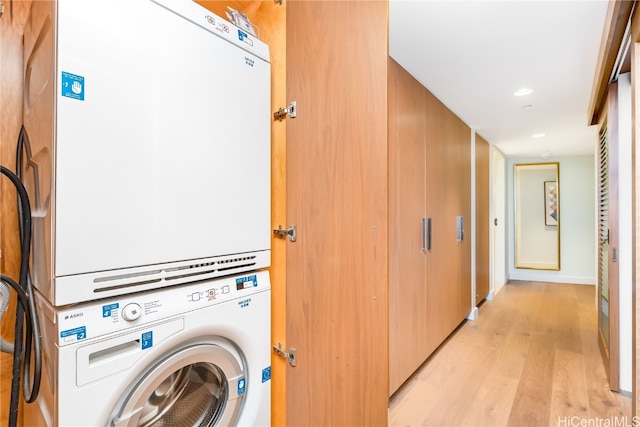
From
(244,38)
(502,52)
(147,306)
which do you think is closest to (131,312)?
(147,306)

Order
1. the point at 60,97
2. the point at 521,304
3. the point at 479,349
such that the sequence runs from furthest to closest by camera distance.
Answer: the point at 521,304 < the point at 479,349 < the point at 60,97

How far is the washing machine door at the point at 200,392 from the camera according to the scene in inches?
43.7

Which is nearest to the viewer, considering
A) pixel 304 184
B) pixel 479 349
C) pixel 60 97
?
pixel 60 97

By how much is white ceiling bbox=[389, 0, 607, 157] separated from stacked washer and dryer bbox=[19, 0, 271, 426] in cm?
95

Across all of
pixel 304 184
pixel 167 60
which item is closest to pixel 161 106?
pixel 167 60

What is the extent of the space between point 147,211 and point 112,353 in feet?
1.39

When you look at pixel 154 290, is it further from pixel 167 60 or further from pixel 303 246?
pixel 167 60

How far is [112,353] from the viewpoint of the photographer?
919 mm

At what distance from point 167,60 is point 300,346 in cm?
115

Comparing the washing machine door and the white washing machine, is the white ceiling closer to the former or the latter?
the white washing machine

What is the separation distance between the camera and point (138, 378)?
97cm

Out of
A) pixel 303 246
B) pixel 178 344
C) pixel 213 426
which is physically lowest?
pixel 213 426

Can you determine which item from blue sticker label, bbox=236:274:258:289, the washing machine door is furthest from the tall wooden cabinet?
the washing machine door

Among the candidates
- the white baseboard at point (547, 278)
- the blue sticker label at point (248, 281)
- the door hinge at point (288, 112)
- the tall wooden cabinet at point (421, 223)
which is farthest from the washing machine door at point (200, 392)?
the white baseboard at point (547, 278)
